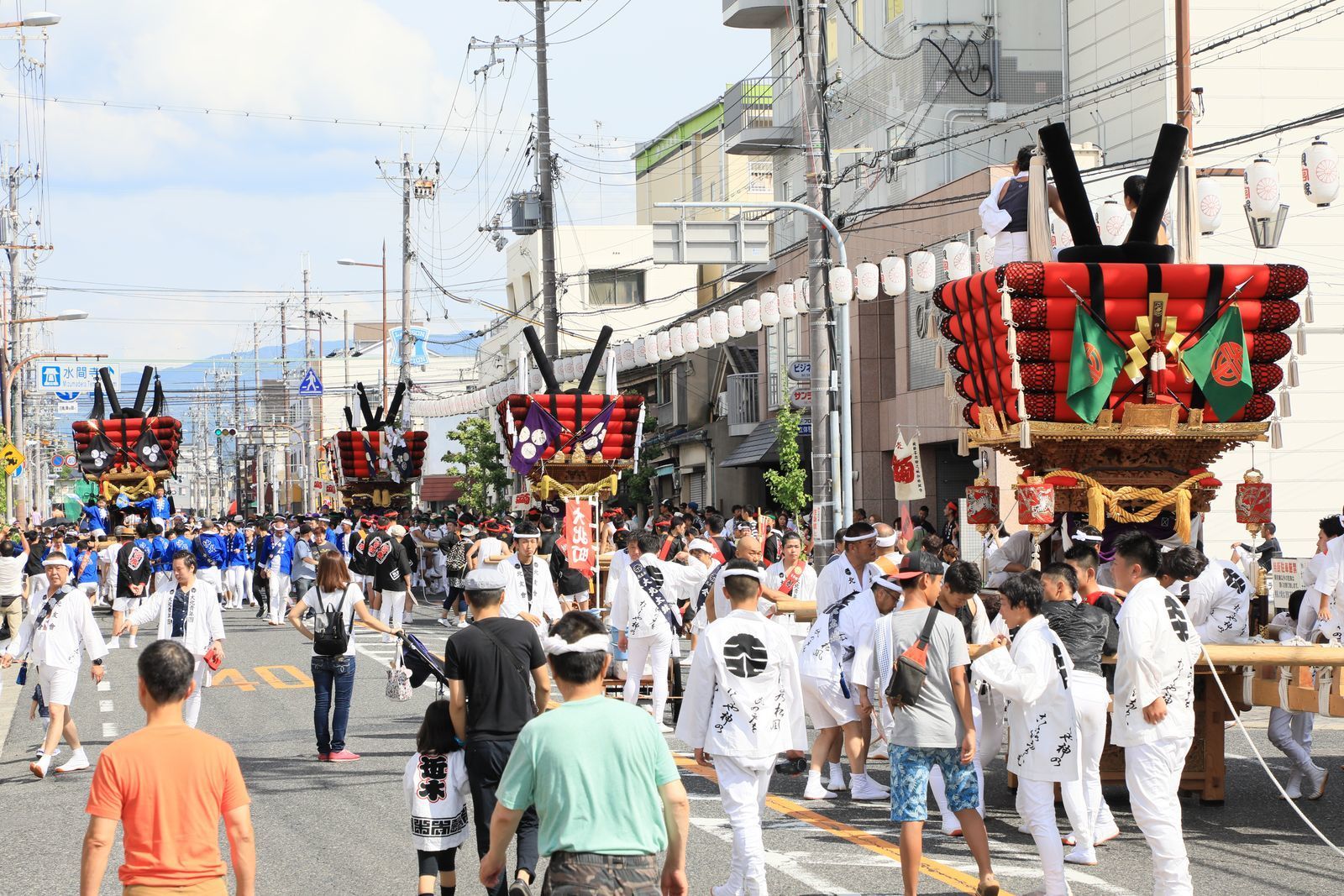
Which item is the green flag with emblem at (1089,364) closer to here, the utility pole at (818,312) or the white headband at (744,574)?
the white headband at (744,574)

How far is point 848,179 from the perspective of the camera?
111ft

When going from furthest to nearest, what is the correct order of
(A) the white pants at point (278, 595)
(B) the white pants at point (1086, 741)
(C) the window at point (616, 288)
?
(C) the window at point (616, 288)
(A) the white pants at point (278, 595)
(B) the white pants at point (1086, 741)

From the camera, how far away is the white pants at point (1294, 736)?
10.6 metres

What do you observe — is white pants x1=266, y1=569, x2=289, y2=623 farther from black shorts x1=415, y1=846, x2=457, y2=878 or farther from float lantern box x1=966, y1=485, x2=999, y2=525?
black shorts x1=415, y1=846, x2=457, y2=878

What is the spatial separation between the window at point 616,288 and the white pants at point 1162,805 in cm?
5211


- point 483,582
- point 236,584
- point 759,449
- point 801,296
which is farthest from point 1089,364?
point 236,584

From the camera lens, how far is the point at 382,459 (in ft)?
138

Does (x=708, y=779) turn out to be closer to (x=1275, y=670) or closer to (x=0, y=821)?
(x=1275, y=670)

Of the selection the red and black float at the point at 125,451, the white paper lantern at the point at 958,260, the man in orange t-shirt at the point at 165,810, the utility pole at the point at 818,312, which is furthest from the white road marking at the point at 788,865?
the red and black float at the point at 125,451

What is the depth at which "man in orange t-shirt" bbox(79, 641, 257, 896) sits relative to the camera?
5.27m

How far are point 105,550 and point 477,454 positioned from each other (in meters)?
22.2

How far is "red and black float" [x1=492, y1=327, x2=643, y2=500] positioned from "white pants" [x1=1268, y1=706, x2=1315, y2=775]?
1461 cm

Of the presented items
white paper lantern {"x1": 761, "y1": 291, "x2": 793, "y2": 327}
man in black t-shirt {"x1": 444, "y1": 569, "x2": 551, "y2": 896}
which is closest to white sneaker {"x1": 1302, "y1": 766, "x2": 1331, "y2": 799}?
man in black t-shirt {"x1": 444, "y1": 569, "x2": 551, "y2": 896}

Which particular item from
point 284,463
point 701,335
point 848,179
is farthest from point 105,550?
point 284,463
